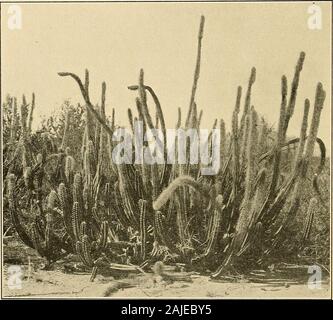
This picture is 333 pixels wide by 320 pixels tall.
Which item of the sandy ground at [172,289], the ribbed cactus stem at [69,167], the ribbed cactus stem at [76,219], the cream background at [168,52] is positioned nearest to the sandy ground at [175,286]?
the sandy ground at [172,289]

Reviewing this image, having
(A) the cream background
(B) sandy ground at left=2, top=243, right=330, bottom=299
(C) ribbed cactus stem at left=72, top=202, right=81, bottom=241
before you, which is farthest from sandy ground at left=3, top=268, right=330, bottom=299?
(A) the cream background

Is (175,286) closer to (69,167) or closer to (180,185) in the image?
(180,185)

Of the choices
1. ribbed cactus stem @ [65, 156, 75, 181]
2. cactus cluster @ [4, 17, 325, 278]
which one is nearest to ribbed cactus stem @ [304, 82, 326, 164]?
cactus cluster @ [4, 17, 325, 278]

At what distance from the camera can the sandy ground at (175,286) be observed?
1.50m

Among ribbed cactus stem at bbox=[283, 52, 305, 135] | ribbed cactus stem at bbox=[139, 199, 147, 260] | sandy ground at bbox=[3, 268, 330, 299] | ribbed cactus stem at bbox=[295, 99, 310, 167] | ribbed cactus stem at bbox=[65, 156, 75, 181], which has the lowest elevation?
sandy ground at bbox=[3, 268, 330, 299]

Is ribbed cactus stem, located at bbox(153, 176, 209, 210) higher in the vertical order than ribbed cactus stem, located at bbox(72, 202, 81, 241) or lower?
higher

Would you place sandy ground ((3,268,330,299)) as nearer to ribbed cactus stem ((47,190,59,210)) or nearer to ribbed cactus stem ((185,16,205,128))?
ribbed cactus stem ((47,190,59,210))

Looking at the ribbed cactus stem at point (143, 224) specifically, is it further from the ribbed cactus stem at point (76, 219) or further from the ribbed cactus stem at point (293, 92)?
the ribbed cactus stem at point (293, 92)

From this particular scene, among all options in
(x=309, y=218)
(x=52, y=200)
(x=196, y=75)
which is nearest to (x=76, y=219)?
(x=52, y=200)

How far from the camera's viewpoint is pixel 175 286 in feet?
4.92

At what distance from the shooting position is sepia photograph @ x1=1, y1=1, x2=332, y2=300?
58.8 inches

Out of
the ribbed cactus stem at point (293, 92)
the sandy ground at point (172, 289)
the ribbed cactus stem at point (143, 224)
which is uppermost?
the ribbed cactus stem at point (293, 92)

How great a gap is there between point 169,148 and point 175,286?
1.13 feet
